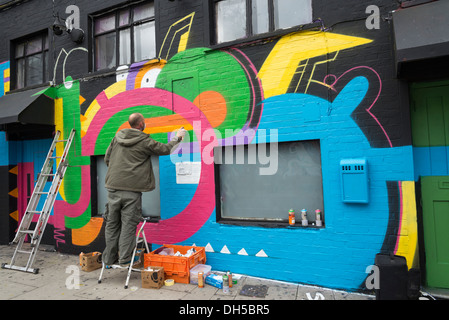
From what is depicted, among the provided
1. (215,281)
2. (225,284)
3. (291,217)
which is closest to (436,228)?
(291,217)

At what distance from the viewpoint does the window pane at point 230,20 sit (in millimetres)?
4602

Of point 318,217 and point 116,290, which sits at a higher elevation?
point 318,217

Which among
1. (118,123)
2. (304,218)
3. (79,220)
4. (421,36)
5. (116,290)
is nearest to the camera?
(421,36)

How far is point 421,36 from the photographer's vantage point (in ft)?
9.84

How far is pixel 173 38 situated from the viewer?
194 inches

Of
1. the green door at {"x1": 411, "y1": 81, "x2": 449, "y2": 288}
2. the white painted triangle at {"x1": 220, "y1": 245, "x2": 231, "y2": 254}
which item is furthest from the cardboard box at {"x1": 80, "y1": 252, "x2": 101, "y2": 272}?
the green door at {"x1": 411, "y1": 81, "x2": 449, "y2": 288}

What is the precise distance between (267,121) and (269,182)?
0.95m

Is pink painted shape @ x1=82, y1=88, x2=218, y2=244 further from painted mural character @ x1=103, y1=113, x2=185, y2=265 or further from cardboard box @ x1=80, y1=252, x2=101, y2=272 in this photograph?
cardboard box @ x1=80, y1=252, x2=101, y2=272

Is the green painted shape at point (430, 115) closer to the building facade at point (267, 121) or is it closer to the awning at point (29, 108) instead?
the building facade at point (267, 121)

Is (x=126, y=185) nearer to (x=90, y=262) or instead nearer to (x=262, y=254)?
(x=90, y=262)

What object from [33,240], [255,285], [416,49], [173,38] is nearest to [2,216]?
[33,240]

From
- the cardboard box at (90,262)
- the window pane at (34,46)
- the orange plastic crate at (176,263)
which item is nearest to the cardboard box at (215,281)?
the orange plastic crate at (176,263)

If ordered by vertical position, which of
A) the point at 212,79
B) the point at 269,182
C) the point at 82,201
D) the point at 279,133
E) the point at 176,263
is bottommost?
the point at 176,263

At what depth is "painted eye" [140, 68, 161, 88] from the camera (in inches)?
200
